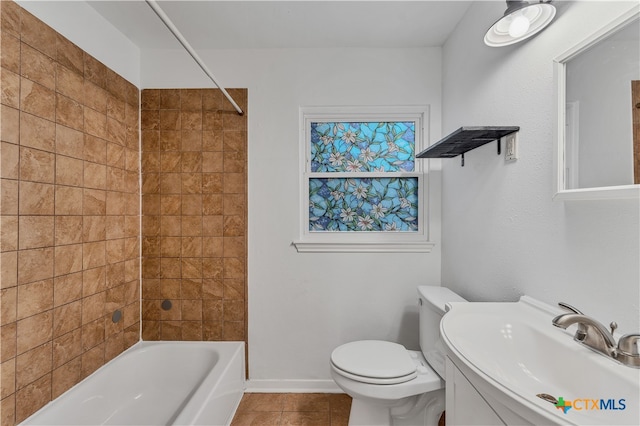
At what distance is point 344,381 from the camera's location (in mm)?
1434

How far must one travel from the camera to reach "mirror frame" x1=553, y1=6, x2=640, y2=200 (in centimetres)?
73

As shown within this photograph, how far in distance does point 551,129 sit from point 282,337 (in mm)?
1881

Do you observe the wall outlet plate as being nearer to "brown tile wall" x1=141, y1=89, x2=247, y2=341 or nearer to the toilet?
the toilet

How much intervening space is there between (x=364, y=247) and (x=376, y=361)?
0.73 meters

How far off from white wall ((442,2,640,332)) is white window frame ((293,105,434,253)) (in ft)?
0.64

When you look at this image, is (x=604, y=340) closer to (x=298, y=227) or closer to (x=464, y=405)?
(x=464, y=405)

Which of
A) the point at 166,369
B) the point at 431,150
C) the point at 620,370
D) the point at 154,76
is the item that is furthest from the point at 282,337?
the point at 154,76

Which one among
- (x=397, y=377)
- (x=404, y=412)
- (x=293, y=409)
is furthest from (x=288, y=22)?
(x=293, y=409)

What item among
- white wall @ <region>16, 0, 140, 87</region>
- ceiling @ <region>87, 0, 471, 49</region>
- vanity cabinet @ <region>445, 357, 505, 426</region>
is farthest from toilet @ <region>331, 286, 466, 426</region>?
white wall @ <region>16, 0, 140, 87</region>

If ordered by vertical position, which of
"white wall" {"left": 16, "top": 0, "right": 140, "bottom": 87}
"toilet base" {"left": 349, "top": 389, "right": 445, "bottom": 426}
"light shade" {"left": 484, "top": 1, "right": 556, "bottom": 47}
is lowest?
"toilet base" {"left": 349, "top": 389, "right": 445, "bottom": 426}

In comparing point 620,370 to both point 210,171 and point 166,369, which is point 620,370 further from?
point 166,369

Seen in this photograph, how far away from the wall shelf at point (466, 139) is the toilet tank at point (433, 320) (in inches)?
31.8

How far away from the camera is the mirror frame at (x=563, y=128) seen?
28.6 inches

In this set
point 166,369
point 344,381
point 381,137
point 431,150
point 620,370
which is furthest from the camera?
point 381,137
